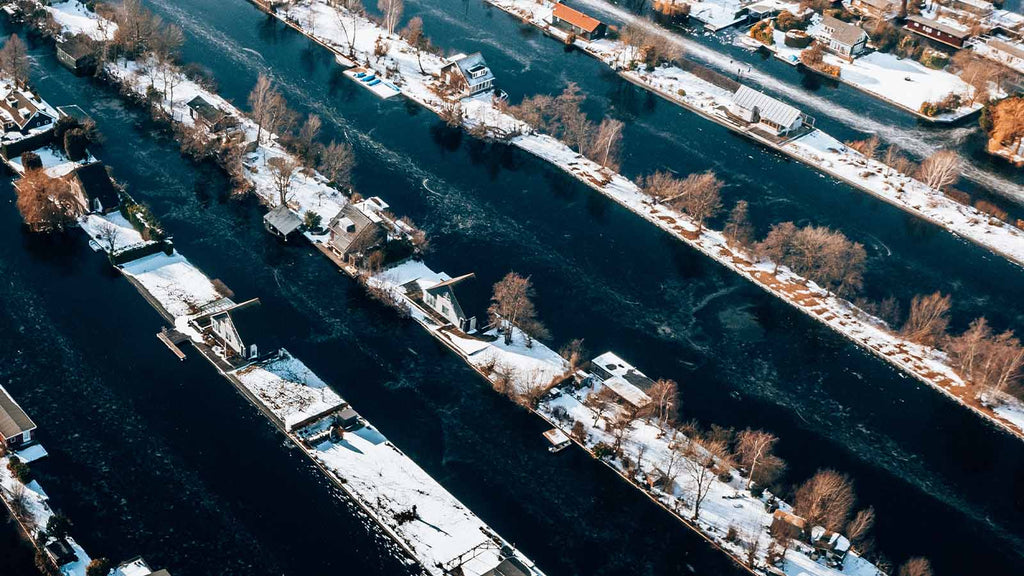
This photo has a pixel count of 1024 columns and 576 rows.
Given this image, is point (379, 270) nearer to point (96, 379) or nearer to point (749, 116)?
point (96, 379)

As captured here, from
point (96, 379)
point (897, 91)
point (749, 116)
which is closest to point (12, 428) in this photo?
point (96, 379)

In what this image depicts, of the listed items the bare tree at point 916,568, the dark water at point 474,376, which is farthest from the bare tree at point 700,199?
the bare tree at point 916,568

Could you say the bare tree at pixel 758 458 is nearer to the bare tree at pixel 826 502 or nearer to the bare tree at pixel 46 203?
the bare tree at pixel 826 502

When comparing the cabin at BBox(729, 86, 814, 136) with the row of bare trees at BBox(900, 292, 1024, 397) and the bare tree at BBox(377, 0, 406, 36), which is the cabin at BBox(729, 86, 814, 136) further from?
the bare tree at BBox(377, 0, 406, 36)

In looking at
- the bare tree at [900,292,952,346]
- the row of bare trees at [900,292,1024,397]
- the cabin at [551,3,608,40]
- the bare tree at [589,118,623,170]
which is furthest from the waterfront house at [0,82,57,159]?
the row of bare trees at [900,292,1024,397]

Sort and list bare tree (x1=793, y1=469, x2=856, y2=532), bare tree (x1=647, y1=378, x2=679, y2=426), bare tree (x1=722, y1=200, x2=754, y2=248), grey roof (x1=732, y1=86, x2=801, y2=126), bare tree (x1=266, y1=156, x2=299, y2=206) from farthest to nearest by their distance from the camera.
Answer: grey roof (x1=732, y1=86, x2=801, y2=126), bare tree (x1=722, y1=200, x2=754, y2=248), bare tree (x1=266, y1=156, x2=299, y2=206), bare tree (x1=647, y1=378, x2=679, y2=426), bare tree (x1=793, y1=469, x2=856, y2=532)

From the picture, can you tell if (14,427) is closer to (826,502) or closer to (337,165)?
(337,165)

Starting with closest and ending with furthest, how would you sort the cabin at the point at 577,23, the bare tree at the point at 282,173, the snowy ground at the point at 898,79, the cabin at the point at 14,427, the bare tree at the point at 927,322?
the cabin at the point at 14,427 → the bare tree at the point at 927,322 → the bare tree at the point at 282,173 → the snowy ground at the point at 898,79 → the cabin at the point at 577,23
